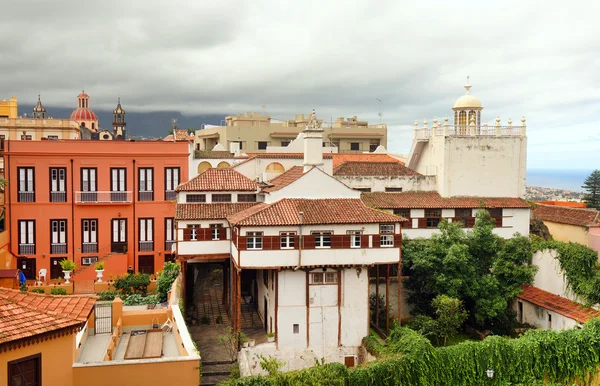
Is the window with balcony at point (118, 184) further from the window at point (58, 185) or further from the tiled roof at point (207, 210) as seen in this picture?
the tiled roof at point (207, 210)

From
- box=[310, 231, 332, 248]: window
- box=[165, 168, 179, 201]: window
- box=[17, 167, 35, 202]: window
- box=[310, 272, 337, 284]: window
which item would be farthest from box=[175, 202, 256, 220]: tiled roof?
box=[17, 167, 35, 202]: window

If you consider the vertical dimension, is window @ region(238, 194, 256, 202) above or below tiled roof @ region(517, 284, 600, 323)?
above

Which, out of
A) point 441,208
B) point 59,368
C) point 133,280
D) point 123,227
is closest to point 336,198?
point 441,208

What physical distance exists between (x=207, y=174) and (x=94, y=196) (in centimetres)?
871

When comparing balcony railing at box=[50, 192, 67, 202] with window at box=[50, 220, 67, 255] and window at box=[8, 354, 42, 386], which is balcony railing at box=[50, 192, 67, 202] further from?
window at box=[8, 354, 42, 386]

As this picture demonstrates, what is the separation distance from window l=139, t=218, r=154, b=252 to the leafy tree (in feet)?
54.2

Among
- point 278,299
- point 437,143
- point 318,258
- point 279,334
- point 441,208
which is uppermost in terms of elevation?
point 437,143

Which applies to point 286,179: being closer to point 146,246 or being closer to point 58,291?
point 146,246

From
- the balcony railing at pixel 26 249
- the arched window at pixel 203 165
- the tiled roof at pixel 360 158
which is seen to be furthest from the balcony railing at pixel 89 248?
the tiled roof at pixel 360 158

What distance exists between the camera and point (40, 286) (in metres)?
29.9

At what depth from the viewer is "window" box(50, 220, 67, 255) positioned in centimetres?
3412

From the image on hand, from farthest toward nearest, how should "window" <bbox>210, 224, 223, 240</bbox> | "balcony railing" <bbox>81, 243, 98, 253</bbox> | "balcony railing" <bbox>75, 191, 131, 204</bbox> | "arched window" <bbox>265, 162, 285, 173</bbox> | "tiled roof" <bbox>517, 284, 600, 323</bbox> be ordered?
1. "arched window" <bbox>265, 162, 285, 173</bbox>
2. "balcony railing" <bbox>81, 243, 98, 253</bbox>
3. "balcony railing" <bbox>75, 191, 131, 204</bbox>
4. "window" <bbox>210, 224, 223, 240</bbox>
5. "tiled roof" <bbox>517, 284, 600, 323</bbox>

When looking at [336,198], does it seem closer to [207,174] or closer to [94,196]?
[207,174]

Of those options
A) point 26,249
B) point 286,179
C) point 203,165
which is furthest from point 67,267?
point 286,179
